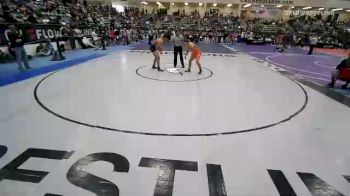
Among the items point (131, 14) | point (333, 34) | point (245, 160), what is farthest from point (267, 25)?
point (245, 160)

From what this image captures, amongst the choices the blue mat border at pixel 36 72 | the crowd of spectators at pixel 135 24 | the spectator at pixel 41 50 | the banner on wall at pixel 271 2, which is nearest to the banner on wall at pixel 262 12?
the crowd of spectators at pixel 135 24

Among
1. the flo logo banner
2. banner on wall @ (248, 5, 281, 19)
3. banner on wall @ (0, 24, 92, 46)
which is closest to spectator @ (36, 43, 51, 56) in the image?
banner on wall @ (0, 24, 92, 46)

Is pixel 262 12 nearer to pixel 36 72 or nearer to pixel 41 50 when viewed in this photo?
pixel 41 50

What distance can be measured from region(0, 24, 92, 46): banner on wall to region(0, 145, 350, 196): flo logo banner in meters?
8.19

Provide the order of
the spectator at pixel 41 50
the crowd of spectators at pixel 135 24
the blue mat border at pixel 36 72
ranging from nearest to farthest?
the blue mat border at pixel 36 72
the spectator at pixel 41 50
the crowd of spectators at pixel 135 24

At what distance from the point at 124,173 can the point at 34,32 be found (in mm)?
10938

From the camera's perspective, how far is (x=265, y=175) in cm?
296

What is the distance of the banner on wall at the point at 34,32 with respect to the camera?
31.8 feet

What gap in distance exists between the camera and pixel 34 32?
37.4 feet

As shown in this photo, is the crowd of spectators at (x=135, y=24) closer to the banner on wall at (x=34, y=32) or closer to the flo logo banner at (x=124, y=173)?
the banner on wall at (x=34, y=32)

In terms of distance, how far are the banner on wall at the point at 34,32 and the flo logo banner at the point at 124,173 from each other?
819 cm

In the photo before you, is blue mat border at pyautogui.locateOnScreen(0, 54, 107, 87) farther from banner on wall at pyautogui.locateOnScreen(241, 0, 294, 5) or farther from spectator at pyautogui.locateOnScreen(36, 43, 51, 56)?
banner on wall at pyautogui.locateOnScreen(241, 0, 294, 5)

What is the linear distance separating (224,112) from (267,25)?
3169 cm

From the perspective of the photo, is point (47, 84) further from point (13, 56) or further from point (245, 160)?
point (245, 160)
